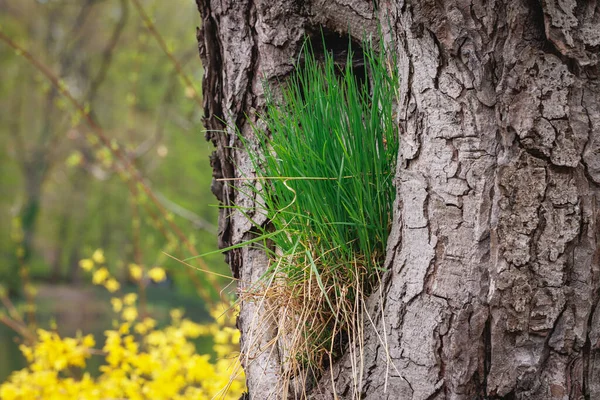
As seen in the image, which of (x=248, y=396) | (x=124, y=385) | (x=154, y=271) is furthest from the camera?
(x=154, y=271)

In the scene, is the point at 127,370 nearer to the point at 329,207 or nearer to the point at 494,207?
the point at 329,207

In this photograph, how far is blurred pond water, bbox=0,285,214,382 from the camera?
25.0 ft

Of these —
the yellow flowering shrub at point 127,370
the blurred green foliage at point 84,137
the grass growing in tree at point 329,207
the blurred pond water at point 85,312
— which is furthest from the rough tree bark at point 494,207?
the blurred green foliage at point 84,137

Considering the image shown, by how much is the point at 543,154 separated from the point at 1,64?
14074 millimetres

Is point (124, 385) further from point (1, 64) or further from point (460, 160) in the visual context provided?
point (1, 64)

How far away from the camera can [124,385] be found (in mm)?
2689

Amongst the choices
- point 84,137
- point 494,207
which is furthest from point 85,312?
point 494,207

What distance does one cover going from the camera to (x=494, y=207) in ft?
2.93

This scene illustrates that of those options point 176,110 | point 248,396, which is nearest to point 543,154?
point 248,396

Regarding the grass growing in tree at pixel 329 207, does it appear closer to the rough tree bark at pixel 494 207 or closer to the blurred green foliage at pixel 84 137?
the rough tree bark at pixel 494 207

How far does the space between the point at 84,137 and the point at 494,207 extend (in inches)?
441

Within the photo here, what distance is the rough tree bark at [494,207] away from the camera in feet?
2.82

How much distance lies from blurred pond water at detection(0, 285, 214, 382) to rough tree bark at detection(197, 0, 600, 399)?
6.61 m

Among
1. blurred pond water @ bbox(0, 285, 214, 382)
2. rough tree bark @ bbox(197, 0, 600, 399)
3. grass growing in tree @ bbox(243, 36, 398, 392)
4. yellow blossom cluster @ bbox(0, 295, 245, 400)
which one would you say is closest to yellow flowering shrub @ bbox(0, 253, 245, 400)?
yellow blossom cluster @ bbox(0, 295, 245, 400)
